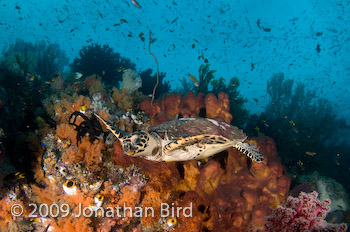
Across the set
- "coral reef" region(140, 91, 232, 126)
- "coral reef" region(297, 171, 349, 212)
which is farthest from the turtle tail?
"coral reef" region(297, 171, 349, 212)

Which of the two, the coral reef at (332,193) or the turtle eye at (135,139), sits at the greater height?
the turtle eye at (135,139)

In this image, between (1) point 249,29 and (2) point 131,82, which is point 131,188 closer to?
(2) point 131,82

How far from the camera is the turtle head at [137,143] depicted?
8.39 ft

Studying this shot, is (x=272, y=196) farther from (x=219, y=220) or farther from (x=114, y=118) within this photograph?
(x=114, y=118)

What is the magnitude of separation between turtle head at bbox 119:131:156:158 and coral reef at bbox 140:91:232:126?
175 cm

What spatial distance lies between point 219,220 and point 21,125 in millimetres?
5116

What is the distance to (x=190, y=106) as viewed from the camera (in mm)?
4711

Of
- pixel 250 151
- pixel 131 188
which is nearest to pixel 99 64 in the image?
pixel 131 188

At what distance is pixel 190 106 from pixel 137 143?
93.8 inches

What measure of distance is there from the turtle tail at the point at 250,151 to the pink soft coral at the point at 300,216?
1064mm

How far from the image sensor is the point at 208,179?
114 inches

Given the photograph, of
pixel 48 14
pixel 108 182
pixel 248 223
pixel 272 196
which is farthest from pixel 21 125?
pixel 48 14

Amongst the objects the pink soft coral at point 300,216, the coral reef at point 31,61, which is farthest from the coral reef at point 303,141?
the coral reef at point 31,61

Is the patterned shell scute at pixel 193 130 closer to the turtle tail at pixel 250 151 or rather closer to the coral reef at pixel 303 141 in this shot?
the turtle tail at pixel 250 151
